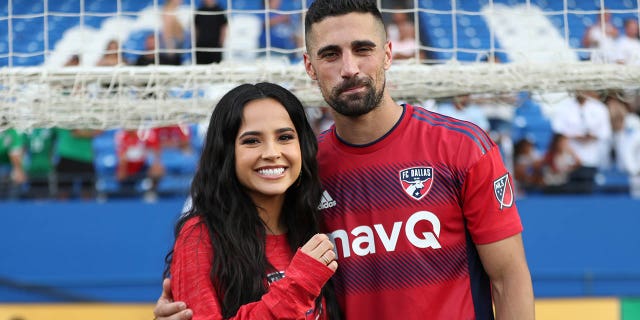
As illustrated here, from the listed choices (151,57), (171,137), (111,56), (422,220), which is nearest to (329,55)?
(422,220)

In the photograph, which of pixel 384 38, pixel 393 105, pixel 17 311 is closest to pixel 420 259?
pixel 393 105

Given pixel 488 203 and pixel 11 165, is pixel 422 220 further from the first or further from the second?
pixel 11 165

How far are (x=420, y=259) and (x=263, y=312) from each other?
23.1 inches

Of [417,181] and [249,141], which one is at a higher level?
[249,141]

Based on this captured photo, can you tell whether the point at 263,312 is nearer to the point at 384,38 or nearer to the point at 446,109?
the point at 384,38

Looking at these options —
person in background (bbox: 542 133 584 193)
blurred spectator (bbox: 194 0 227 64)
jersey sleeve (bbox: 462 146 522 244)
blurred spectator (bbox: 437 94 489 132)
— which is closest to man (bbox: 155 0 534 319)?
jersey sleeve (bbox: 462 146 522 244)

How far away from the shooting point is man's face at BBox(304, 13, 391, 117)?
2.46 metres

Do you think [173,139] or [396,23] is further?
[173,139]

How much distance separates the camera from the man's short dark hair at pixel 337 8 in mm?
2508

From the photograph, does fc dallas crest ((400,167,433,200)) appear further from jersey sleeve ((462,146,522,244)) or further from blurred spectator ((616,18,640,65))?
blurred spectator ((616,18,640,65))

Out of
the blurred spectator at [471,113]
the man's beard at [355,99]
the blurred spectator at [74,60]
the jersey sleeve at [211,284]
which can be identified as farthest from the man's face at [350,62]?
the blurred spectator at [471,113]

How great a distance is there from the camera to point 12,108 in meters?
3.48

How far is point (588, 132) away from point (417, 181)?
476 cm

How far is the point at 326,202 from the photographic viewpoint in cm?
265
